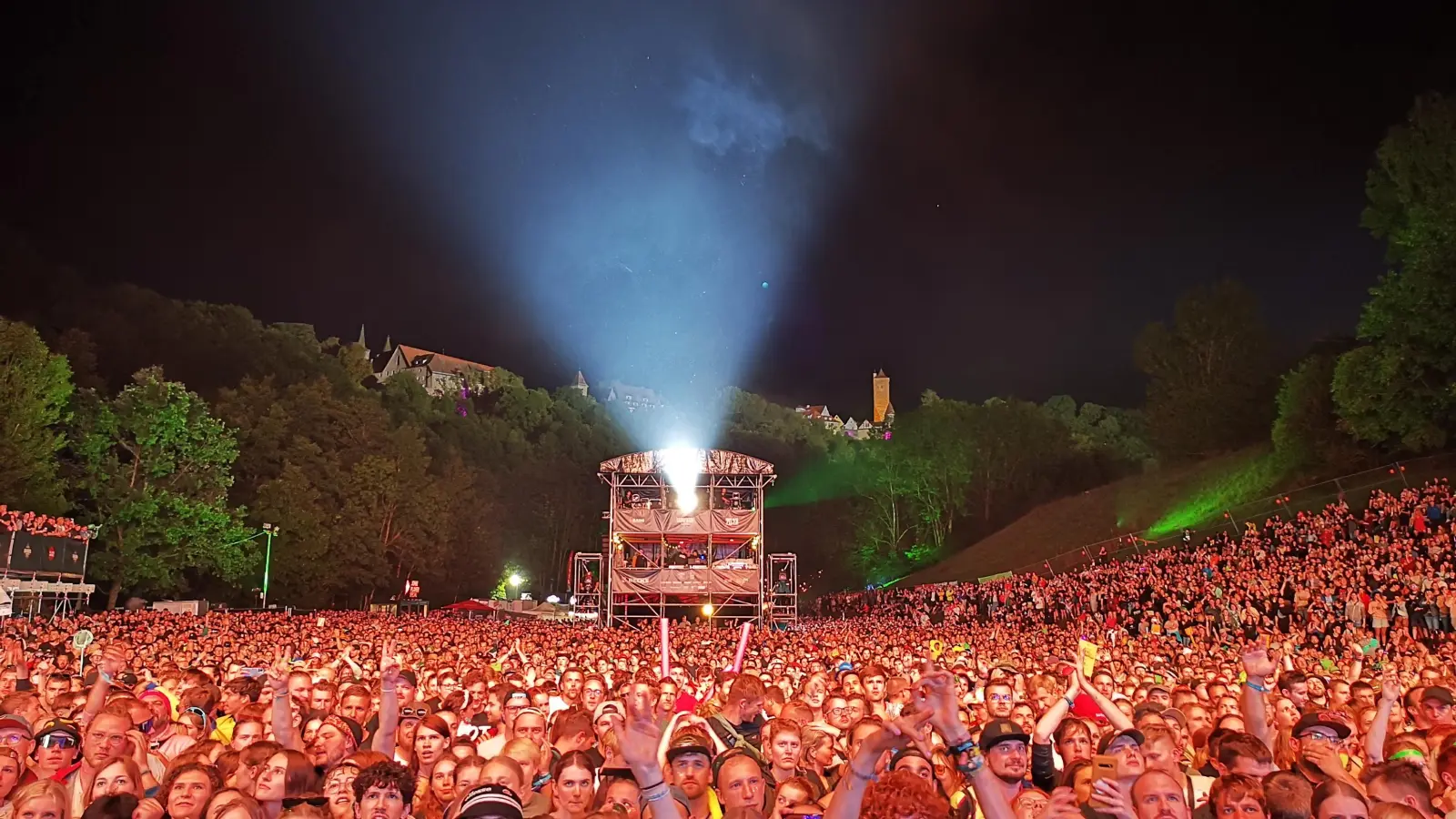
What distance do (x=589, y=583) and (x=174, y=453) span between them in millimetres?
18324

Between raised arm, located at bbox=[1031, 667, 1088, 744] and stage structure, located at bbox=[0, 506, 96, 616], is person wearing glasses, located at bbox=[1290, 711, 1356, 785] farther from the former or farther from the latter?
stage structure, located at bbox=[0, 506, 96, 616]

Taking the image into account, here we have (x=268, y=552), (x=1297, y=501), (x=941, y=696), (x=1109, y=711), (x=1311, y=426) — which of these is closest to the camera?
(x=941, y=696)

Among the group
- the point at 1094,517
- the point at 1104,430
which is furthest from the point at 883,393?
the point at 1094,517

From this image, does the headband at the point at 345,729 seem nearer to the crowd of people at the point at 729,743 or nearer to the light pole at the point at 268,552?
the crowd of people at the point at 729,743

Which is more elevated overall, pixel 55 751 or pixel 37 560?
pixel 37 560

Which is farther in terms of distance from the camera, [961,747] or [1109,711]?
[1109,711]

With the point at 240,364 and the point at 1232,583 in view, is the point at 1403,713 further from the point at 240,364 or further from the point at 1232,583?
the point at 240,364

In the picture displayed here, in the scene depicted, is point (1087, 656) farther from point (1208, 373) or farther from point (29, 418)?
point (1208, 373)

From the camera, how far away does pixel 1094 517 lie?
170 feet

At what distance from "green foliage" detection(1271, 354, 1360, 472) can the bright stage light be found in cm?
2393

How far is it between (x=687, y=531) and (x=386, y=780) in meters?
39.8

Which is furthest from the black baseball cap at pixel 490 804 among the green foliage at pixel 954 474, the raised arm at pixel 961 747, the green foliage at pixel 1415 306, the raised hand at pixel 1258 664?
the green foliage at pixel 954 474

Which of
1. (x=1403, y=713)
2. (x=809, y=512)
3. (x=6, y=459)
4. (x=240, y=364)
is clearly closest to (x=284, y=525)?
(x=6, y=459)

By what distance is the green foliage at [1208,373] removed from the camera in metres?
52.0
